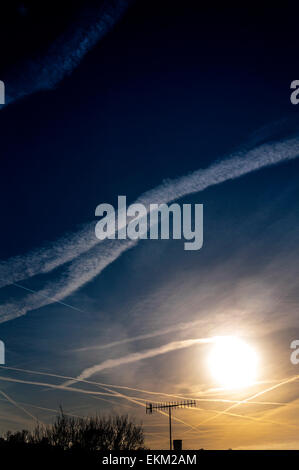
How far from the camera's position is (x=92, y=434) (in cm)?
4566

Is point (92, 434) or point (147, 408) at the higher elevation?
point (147, 408)
